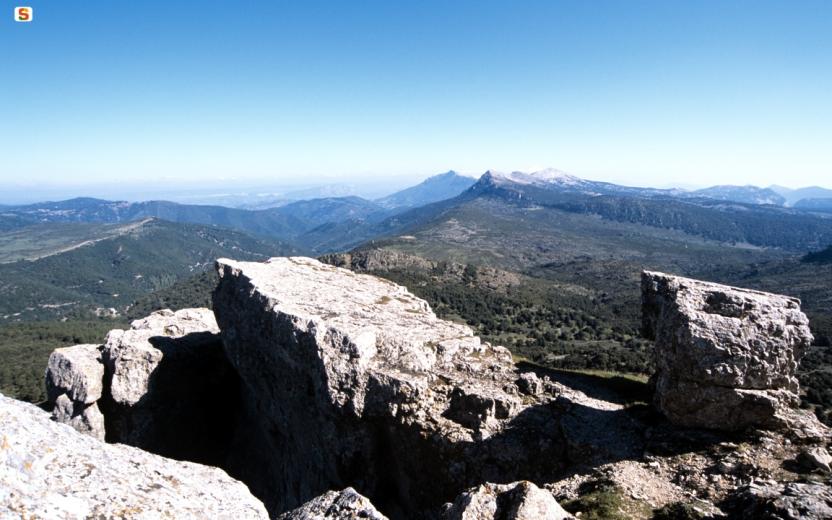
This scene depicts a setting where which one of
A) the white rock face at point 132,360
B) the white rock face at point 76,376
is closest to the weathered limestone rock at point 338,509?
the white rock face at point 132,360

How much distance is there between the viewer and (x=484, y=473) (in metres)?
18.6

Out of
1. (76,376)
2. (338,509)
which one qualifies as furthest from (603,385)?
(76,376)

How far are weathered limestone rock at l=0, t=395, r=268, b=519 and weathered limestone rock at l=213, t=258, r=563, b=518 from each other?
36.4 feet

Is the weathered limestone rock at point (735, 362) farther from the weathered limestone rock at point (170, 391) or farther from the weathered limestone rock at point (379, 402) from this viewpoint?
the weathered limestone rock at point (170, 391)

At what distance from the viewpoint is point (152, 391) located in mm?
31250

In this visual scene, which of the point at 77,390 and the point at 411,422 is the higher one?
the point at 411,422

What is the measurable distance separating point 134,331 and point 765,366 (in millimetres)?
39121

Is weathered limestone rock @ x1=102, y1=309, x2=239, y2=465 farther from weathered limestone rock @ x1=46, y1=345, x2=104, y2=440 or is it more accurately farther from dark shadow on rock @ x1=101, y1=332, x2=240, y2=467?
weathered limestone rock @ x1=46, y1=345, x2=104, y2=440

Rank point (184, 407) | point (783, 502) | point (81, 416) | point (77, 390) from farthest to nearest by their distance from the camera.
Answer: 1. point (184, 407)
2. point (77, 390)
3. point (81, 416)
4. point (783, 502)

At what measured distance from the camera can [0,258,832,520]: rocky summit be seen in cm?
978

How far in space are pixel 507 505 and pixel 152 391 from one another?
28.4m

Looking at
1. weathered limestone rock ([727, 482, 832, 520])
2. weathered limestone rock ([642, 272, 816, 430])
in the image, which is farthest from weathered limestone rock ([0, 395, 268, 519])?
weathered limestone rock ([642, 272, 816, 430])

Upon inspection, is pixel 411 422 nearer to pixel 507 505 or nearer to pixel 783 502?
pixel 507 505

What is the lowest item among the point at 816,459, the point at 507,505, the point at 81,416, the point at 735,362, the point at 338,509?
the point at 81,416
